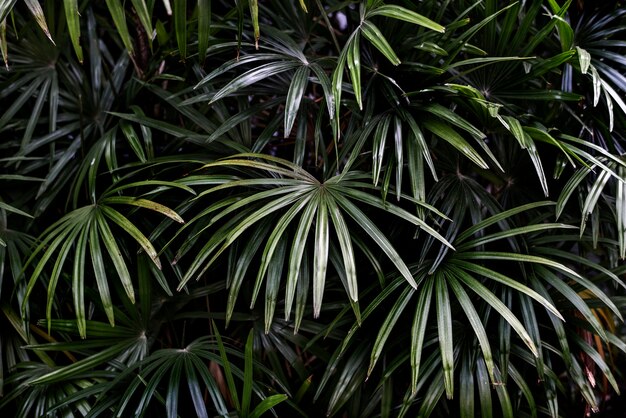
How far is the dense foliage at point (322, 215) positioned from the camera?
115 cm

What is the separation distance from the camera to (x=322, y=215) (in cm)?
111

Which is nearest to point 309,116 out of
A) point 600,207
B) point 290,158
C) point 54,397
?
point 290,158

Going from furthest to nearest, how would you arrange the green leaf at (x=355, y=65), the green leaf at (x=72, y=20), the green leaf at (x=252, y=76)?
the green leaf at (x=252, y=76), the green leaf at (x=355, y=65), the green leaf at (x=72, y=20)

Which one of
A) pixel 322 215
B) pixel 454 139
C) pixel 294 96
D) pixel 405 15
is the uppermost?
pixel 405 15

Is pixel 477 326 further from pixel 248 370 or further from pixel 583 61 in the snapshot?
pixel 583 61

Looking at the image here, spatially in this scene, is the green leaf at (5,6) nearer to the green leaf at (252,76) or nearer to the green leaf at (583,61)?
the green leaf at (252,76)

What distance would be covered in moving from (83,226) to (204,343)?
0.36 metres

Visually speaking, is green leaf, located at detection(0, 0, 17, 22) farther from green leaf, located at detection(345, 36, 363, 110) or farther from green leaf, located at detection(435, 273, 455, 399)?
green leaf, located at detection(435, 273, 455, 399)

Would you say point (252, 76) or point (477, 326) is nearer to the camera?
point (477, 326)

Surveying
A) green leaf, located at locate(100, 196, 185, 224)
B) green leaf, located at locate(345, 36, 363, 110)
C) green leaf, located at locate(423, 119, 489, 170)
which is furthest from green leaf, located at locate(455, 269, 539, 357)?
green leaf, located at locate(100, 196, 185, 224)

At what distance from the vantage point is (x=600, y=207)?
1423mm

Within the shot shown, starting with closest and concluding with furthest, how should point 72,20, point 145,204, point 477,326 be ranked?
point 72,20, point 477,326, point 145,204

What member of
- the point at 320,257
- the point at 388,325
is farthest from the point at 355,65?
the point at 388,325

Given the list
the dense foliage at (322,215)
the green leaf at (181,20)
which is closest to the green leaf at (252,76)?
the dense foliage at (322,215)
